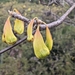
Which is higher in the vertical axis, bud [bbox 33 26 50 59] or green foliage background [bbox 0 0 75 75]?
bud [bbox 33 26 50 59]

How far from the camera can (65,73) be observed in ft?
11.1

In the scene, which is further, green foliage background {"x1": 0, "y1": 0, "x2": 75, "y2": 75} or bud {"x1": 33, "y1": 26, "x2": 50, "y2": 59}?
green foliage background {"x1": 0, "y1": 0, "x2": 75, "y2": 75}

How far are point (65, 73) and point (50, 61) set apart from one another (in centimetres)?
25

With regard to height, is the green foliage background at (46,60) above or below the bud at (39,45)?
below

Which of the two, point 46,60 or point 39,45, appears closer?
point 39,45

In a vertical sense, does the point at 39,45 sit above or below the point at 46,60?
above

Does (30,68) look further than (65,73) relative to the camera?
Yes

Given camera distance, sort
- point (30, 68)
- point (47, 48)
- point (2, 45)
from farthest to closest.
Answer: point (2, 45)
point (30, 68)
point (47, 48)

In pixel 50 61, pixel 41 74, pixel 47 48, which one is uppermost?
pixel 47 48

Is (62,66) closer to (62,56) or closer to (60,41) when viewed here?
(62,56)

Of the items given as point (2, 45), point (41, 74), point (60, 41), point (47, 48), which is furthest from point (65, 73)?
point (47, 48)

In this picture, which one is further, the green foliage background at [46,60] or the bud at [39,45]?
the green foliage background at [46,60]

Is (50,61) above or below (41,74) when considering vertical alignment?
above

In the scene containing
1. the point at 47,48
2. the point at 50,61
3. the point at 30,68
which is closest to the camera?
the point at 47,48
